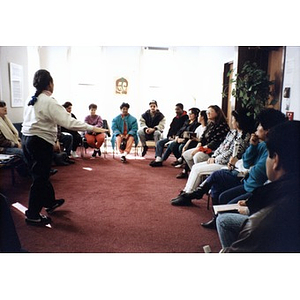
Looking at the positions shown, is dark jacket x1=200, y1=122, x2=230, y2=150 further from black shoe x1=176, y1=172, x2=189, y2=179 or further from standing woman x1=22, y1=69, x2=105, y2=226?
standing woman x1=22, y1=69, x2=105, y2=226

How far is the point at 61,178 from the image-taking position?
9.50ft

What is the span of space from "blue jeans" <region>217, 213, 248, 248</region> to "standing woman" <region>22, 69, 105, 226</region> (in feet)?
3.88

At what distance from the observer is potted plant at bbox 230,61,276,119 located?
2.46 m

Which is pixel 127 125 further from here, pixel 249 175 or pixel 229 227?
pixel 229 227

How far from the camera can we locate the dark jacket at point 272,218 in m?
1.39

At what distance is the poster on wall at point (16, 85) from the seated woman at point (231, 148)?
1.59 metres

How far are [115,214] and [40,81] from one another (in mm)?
1315

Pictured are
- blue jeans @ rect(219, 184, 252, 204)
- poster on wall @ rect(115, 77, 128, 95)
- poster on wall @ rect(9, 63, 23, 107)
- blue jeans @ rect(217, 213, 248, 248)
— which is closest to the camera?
blue jeans @ rect(217, 213, 248, 248)

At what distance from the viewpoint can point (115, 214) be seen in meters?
2.59

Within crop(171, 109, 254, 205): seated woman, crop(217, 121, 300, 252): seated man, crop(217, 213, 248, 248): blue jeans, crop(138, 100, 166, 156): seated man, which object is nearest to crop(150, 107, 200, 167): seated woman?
crop(138, 100, 166, 156): seated man

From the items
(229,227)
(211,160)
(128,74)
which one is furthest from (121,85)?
(229,227)

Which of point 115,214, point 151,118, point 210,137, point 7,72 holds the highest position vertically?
point 7,72

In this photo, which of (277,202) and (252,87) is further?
(252,87)
